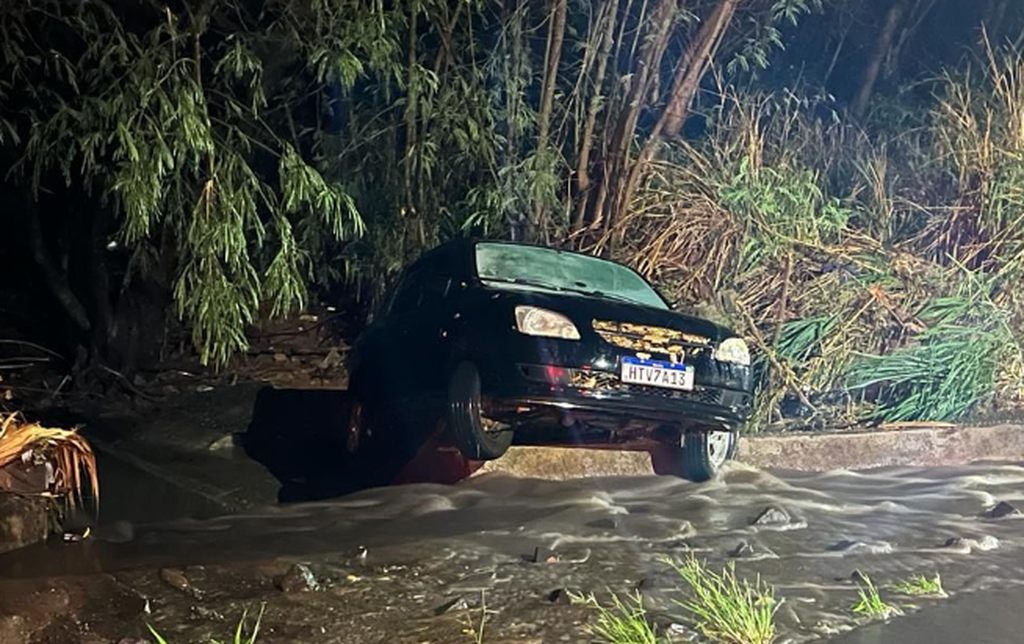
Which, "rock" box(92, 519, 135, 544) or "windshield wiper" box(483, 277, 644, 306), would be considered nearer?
"rock" box(92, 519, 135, 544)

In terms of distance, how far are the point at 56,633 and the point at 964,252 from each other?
7.22 metres

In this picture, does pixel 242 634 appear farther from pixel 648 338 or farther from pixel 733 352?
pixel 733 352

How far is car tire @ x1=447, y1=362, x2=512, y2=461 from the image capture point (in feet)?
16.8


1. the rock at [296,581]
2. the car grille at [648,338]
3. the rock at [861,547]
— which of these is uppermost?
the car grille at [648,338]

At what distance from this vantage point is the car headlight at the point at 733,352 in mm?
5430

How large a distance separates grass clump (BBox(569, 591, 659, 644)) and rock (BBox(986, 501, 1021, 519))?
2.50m

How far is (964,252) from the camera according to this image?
8.13 metres

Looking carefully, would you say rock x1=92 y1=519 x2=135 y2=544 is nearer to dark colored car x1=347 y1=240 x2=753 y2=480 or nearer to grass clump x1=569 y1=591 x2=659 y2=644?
dark colored car x1=347 y1=240 x2=753 y2=480

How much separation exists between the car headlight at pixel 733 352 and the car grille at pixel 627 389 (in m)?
0.20

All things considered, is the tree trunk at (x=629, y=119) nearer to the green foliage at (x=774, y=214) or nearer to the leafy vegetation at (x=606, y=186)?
the leafy vegetation at (x=606, y=186)

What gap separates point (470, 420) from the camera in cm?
513

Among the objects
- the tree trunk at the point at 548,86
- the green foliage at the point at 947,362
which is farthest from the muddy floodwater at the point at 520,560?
the tree trunk at the point at 548,86

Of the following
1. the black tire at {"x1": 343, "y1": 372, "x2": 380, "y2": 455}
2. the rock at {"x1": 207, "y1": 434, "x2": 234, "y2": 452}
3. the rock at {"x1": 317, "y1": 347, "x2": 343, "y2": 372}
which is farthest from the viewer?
the rock at {"x1": 317, "y1": 347, "x2": 343, "y2": 372}

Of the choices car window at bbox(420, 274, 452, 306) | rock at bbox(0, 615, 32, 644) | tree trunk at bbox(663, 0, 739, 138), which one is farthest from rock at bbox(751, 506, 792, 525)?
tree trunk at bbox(663, 0, 739, 138)
